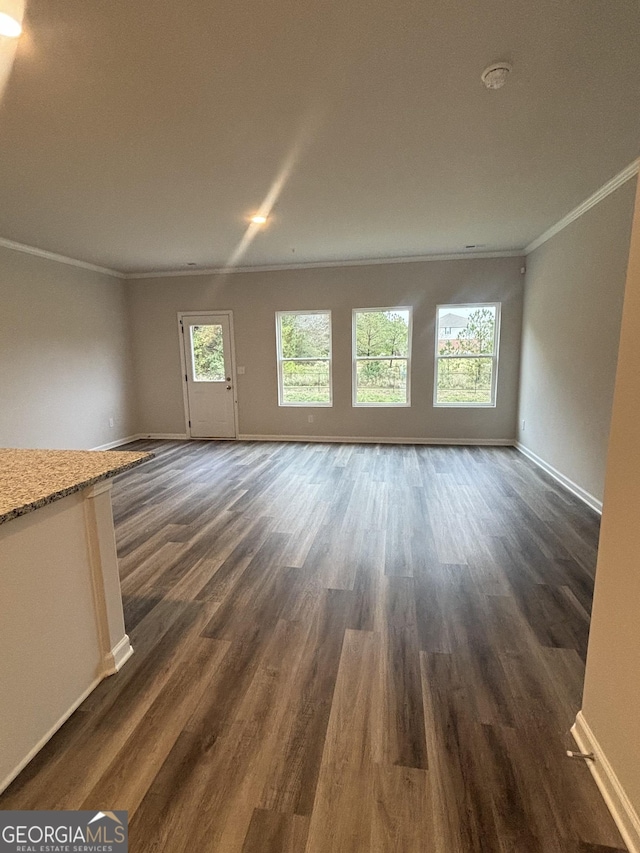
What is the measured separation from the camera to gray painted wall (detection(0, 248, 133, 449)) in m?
4.62

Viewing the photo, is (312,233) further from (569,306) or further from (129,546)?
(129,546)

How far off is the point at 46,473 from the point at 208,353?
5.30 metres

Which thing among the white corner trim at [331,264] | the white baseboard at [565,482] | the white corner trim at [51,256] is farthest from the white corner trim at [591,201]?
the white corner trim at [51,256]

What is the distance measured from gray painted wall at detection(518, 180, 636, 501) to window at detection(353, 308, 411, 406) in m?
1.72

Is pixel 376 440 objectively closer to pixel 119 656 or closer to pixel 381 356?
pixel 381 356

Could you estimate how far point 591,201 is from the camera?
3.53 m

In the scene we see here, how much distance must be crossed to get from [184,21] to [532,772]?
3.09m

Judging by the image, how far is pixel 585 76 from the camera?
195cm

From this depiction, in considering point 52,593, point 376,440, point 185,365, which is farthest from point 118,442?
point 52,593

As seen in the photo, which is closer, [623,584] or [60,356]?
[623,584]

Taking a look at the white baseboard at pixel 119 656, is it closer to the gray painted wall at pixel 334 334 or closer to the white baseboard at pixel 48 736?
the white baseboard at pixel 48 736

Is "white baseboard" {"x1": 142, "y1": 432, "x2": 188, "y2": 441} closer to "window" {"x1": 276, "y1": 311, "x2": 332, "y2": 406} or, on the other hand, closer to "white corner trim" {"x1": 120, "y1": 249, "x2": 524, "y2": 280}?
"window" {"x1": 276, "y1": 311, "x2": 332, "y2": 406}

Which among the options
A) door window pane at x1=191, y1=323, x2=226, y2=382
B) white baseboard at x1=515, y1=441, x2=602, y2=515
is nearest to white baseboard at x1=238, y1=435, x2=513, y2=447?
white baseboard at x1=515, y1=441, x2=602, y2=515

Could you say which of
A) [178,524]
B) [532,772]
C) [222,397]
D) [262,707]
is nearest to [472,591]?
[532,772]
